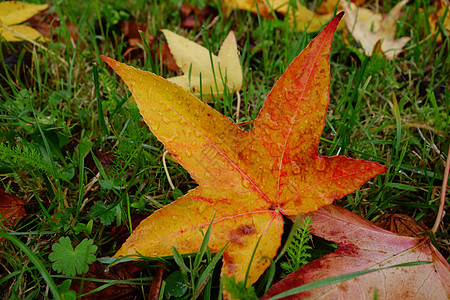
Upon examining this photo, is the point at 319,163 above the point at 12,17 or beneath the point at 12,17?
beneath

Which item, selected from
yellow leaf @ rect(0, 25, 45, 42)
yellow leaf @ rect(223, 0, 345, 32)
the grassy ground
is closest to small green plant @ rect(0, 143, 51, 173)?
the grassy ground

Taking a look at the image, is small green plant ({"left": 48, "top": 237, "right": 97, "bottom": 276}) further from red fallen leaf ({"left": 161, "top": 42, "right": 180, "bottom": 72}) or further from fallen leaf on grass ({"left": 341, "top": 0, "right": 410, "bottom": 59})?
fallen leaf on grass ({"left": 341, "top": 0, "right": 410, "bottom": 59})

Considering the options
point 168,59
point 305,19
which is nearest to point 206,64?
point 168,59

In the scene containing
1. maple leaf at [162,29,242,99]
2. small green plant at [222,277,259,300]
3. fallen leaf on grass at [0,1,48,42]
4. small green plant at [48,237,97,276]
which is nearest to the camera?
small green plant at [222,277,259,300]

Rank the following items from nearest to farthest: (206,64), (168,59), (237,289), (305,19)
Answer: (237,289) → (206,64) → (168,59) → (305,19)

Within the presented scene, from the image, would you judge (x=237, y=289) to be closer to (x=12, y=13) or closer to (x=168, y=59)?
(x=168, y=59)

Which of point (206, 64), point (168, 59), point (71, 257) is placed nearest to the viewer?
point (71, 257)

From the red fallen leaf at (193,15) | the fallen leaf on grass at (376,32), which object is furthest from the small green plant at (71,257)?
the fallen leaf on grass at (376,32)

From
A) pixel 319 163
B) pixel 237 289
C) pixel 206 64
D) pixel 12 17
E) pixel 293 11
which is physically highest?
pixel 293 11
